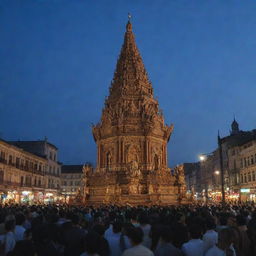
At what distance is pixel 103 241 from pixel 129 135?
4198 centimetres

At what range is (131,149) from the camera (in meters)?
48.9

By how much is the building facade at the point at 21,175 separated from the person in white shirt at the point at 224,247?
56.0 m

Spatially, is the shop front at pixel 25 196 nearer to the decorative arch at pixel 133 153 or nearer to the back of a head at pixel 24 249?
the decorative arch at pixel 133 153

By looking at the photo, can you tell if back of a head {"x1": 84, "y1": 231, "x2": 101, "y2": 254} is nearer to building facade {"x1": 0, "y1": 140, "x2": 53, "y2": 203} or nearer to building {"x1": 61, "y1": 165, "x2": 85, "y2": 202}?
building facade {"x1": 0, "y1": 140, "x2": 53, "y2": 203}

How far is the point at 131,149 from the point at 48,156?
148 feet

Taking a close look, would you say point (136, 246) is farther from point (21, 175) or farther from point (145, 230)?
point (21, 175)

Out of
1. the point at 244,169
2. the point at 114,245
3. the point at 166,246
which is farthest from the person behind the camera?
the point at 244,169

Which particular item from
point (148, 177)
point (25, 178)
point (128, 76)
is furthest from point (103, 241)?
point (25, 178)

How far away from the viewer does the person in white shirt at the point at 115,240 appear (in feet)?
28.5

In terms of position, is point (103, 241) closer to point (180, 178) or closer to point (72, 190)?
point (180, 178)

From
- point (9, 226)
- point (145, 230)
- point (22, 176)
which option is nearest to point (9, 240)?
point (9, 226)

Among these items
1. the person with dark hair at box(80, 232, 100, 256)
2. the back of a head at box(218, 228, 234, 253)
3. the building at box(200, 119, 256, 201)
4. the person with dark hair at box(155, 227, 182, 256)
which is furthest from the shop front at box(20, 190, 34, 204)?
the back of a head at box(218, 228, 234, 253)

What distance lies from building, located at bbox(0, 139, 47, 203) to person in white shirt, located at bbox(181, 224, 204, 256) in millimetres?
54895

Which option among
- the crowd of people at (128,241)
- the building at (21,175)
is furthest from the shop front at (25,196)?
the crowd of people at (128,241)
